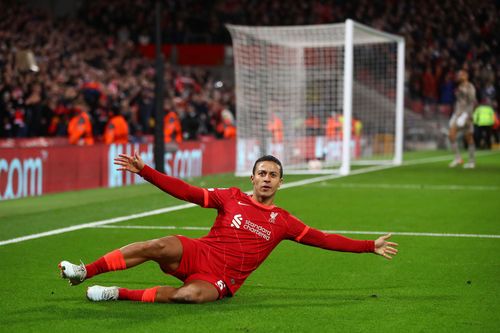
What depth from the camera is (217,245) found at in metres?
7.27

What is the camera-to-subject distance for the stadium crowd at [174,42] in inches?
933

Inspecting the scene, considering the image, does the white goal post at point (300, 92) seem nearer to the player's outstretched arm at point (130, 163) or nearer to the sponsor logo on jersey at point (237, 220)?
the sponsor logo on jersey at point (237, 220)

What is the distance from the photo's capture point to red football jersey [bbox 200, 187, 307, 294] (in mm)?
7262

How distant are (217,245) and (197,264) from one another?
25 cm

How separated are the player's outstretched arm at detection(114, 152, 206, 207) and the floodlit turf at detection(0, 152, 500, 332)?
0.83 meters

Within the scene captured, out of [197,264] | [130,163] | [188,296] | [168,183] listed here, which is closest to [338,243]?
[197,264]

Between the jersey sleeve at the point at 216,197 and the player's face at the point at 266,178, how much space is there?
23 centimetres

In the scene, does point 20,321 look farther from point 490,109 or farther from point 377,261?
point 490,109

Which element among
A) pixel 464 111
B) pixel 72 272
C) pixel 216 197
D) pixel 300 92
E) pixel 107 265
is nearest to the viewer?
pixel 72 272

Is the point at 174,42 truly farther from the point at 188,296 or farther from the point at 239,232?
the point at 188,296

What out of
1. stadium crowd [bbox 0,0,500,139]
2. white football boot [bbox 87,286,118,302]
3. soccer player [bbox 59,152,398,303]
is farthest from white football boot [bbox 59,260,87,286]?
stadium crowd [bbox 0,0,500,139]

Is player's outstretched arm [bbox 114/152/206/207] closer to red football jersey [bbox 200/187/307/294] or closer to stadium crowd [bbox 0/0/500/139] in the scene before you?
red football jersey [bbox 200/187/307/294]

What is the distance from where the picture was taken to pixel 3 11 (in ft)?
109

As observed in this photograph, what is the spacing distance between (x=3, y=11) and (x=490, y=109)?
693 inches
